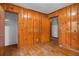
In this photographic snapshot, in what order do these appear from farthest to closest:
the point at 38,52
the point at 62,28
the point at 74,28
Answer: the point at 62,28 → the point at 74,28 → the point at 38,52

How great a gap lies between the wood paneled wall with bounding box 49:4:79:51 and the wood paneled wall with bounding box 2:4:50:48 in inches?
17.7

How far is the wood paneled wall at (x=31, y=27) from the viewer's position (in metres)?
2.84

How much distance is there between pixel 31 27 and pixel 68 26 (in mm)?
1226

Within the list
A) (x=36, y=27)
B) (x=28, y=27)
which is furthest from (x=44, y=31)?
(x=28, y=27)

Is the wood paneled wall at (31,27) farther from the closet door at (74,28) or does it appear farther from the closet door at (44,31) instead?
the closet door at (74,28)

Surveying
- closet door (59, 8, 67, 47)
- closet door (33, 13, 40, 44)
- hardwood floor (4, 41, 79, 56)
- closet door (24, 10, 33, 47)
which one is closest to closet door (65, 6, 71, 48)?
closet door (59, 8, 67, 47)

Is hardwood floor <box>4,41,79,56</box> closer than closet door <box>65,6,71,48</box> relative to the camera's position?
Yes

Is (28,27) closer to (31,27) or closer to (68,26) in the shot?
(31,27)

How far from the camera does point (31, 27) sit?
286 cm

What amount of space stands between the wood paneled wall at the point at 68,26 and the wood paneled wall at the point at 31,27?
1.47 ft

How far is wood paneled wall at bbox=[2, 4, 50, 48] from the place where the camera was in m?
2.84

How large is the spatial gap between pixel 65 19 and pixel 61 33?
0.52 metres

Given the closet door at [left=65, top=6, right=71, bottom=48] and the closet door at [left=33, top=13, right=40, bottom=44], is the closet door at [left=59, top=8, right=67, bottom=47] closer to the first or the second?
the closet door at [left=65, top=6, right=71, bottom=48]

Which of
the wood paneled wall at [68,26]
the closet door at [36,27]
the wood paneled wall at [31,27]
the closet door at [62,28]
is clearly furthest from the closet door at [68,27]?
the closet door at [36,27]
